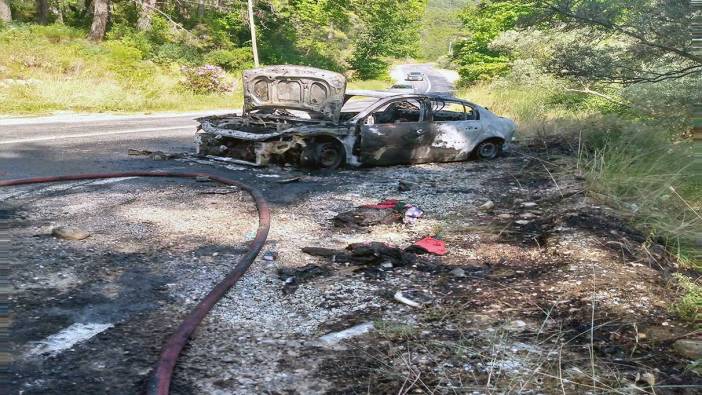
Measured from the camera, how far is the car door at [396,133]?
8.76 meters

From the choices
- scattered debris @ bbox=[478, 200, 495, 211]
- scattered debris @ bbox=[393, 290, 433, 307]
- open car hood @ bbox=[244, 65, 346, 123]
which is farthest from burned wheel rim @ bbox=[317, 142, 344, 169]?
scattered debris @ bbox=[393, 290, 433, 307]

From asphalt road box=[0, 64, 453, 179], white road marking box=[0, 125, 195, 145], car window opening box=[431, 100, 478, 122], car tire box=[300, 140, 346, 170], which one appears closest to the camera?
asphalt road box=[0, 64, 453, 179]

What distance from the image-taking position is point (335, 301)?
4039mm

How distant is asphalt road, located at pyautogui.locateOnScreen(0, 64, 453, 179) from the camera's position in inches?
320

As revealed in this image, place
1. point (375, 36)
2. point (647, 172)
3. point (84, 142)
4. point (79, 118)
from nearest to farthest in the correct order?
point (647, 172) < point (84, 142) < point (79, 118) < point (375, 36)

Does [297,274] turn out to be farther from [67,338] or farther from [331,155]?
[331,155]

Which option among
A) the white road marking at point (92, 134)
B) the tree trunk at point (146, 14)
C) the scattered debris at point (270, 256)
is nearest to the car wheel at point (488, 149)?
the scattered debris at point (270, 256)

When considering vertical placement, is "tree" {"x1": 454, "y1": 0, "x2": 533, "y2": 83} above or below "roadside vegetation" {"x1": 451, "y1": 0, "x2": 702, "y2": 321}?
above

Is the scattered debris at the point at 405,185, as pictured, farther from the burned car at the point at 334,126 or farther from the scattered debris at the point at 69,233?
the scattered debris at the point at 69,233

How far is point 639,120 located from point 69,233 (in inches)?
381

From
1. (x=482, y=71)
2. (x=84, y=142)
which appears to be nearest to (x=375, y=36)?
(x=482, y=71)

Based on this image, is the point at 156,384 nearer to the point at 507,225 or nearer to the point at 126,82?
the point at 507,225

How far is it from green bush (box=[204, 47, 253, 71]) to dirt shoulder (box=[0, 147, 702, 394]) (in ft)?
75.1

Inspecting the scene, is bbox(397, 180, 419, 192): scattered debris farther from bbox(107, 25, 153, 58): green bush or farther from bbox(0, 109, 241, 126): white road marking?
bbox(107, 25, 153, 58): green bush
